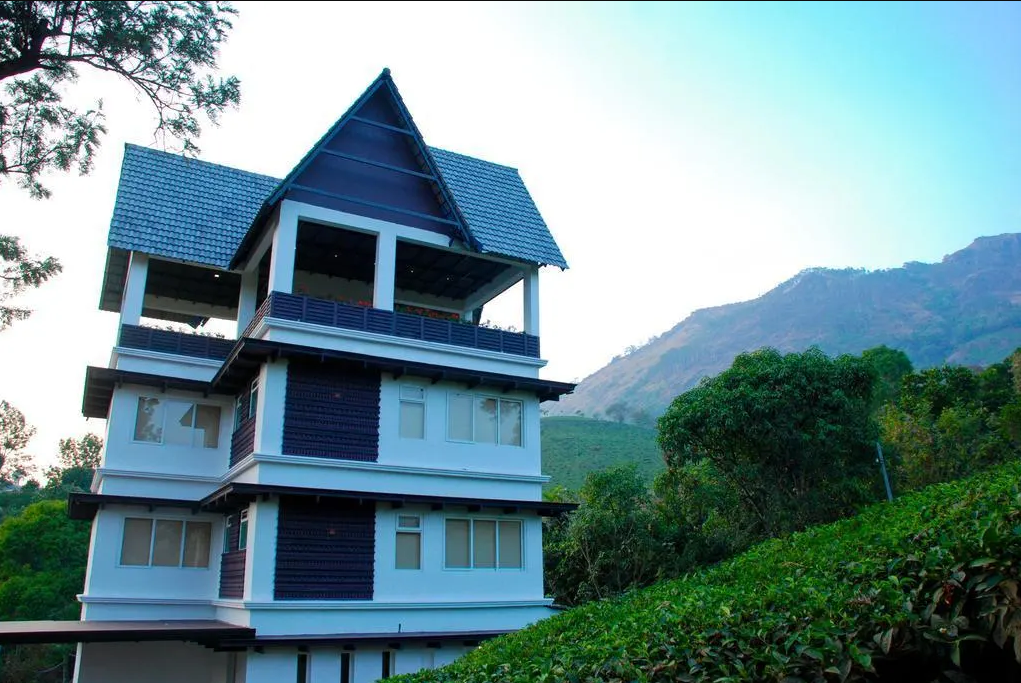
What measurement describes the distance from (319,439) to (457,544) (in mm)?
3963

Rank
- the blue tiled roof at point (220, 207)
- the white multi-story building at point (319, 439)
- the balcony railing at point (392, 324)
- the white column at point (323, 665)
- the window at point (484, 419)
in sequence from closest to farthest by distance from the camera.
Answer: the white column at point (323, 665) → the white multi-story building at point (319, 439) → the balcony railing at point (392, 324) → the window at point (484, 419) → the blue tiled roof at point (220, 207)

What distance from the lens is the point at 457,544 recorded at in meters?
18.4

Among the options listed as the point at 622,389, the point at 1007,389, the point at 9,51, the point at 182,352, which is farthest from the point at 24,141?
the point at 622,389

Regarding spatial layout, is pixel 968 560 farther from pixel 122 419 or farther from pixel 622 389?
pixel 622 389

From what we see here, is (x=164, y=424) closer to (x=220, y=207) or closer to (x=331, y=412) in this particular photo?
(x=331, y=412)

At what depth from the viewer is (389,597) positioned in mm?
17031

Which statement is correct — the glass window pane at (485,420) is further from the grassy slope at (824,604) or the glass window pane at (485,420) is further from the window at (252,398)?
the grassy slope at (824,604)

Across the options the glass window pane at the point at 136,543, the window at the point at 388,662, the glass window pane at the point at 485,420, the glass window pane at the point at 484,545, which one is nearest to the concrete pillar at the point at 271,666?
the window at the point at 388,662

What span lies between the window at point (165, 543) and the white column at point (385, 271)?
22.9 ft

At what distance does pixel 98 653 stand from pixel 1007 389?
3773 cm

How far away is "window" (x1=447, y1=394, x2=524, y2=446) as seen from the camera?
62.4ft

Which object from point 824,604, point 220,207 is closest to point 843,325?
point 220,207

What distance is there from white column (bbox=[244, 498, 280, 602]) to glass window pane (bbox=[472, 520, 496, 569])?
460cm

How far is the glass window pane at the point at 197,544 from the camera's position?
19297 millimetres
